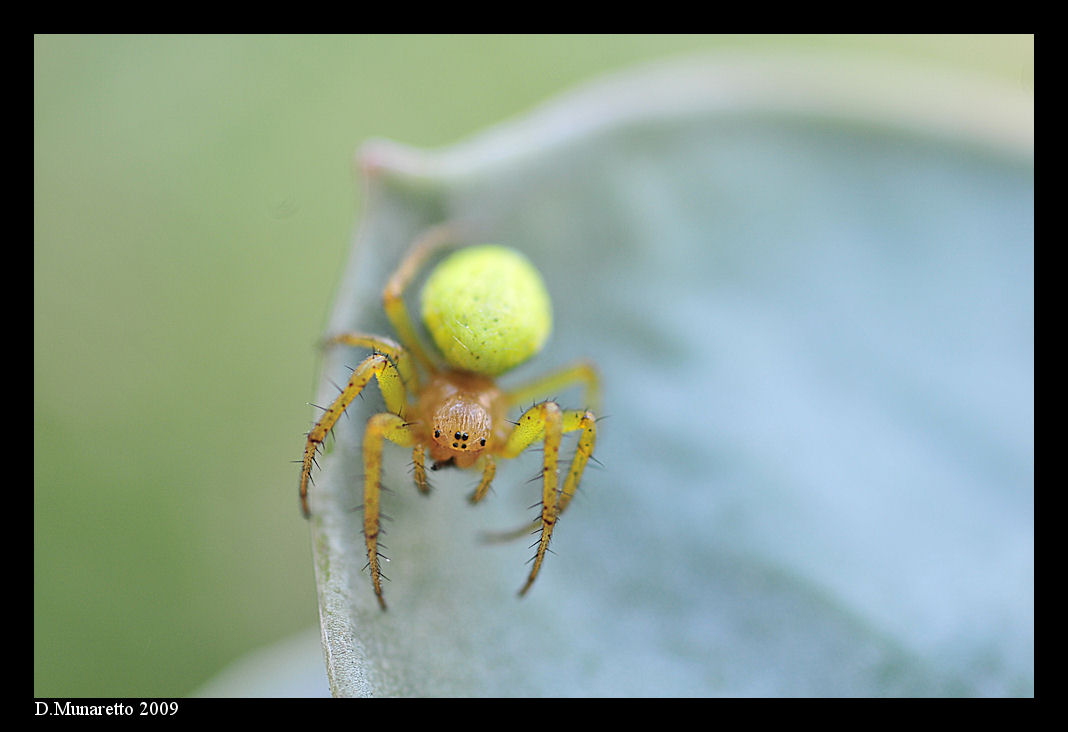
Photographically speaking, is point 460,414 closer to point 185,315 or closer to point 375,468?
point 375,468

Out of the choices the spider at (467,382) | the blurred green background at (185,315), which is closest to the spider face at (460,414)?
the spider at (467,382)

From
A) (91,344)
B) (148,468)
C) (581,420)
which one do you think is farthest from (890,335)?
(91,344)

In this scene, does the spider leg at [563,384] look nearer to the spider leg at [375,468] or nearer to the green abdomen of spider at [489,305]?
the green abdomen of spider at [489,305]

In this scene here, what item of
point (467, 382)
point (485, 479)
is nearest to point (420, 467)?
point (485, 479)

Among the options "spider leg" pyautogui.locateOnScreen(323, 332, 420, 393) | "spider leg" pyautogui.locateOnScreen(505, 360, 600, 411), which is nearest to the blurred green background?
"spider leg" pyautogui.locateOnScreen(323, 332, 420, 393)

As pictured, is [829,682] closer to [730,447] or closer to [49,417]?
[730,447]
